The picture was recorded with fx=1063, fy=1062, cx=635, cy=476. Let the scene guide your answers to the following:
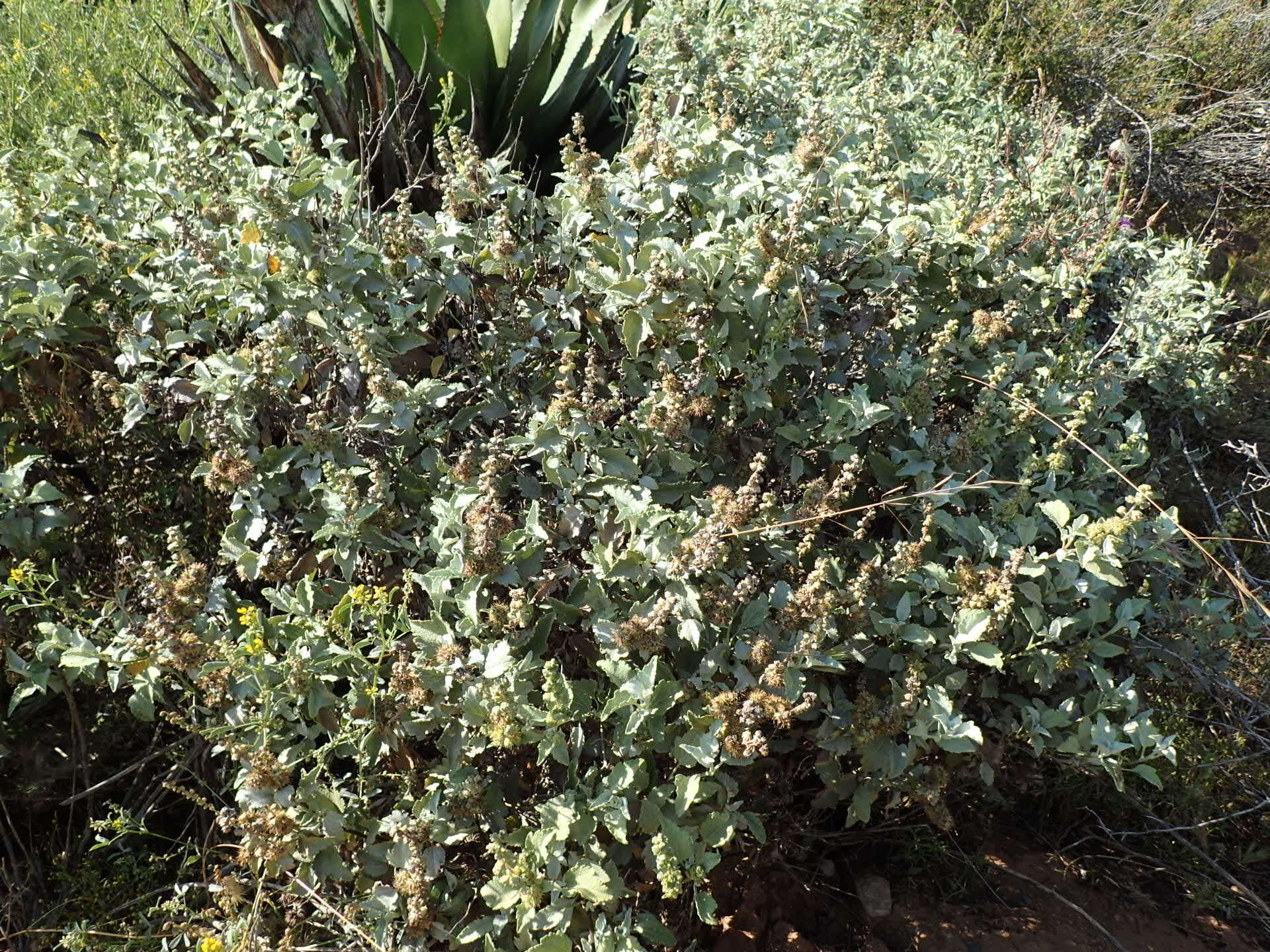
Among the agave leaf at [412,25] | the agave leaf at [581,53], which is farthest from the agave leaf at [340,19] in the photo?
the agave leaf at [581,53]

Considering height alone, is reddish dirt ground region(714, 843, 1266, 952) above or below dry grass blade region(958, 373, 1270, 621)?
below

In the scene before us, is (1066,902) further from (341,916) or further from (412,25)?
(412,25)

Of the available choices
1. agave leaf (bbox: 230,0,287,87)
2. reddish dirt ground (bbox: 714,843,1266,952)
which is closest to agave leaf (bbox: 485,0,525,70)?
agave leaf (bbox: 230,0,287,87)

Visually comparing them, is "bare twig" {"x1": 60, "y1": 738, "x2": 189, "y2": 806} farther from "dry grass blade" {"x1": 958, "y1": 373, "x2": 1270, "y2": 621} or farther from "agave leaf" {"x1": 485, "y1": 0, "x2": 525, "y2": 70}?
"agave leaf" {"x1": 485, "y1": 0, "x2": 525, "y2": 70}

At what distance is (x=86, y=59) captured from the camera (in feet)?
14.1

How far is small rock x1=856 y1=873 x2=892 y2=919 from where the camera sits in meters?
2.25

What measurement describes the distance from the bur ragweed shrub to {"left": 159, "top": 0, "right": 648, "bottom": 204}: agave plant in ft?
2.08

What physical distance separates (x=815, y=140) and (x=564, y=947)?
63.3 inches

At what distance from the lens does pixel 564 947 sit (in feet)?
5.29

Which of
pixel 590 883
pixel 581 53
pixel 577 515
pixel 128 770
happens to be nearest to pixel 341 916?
pixel 590 883

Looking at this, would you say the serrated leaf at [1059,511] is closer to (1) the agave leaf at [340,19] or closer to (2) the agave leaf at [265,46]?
(2) the agave leaf at [265,46]

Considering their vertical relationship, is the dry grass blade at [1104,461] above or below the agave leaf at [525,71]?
below

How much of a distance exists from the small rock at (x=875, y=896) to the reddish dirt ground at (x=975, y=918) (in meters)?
0.02

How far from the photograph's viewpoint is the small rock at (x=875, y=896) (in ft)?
7.37
